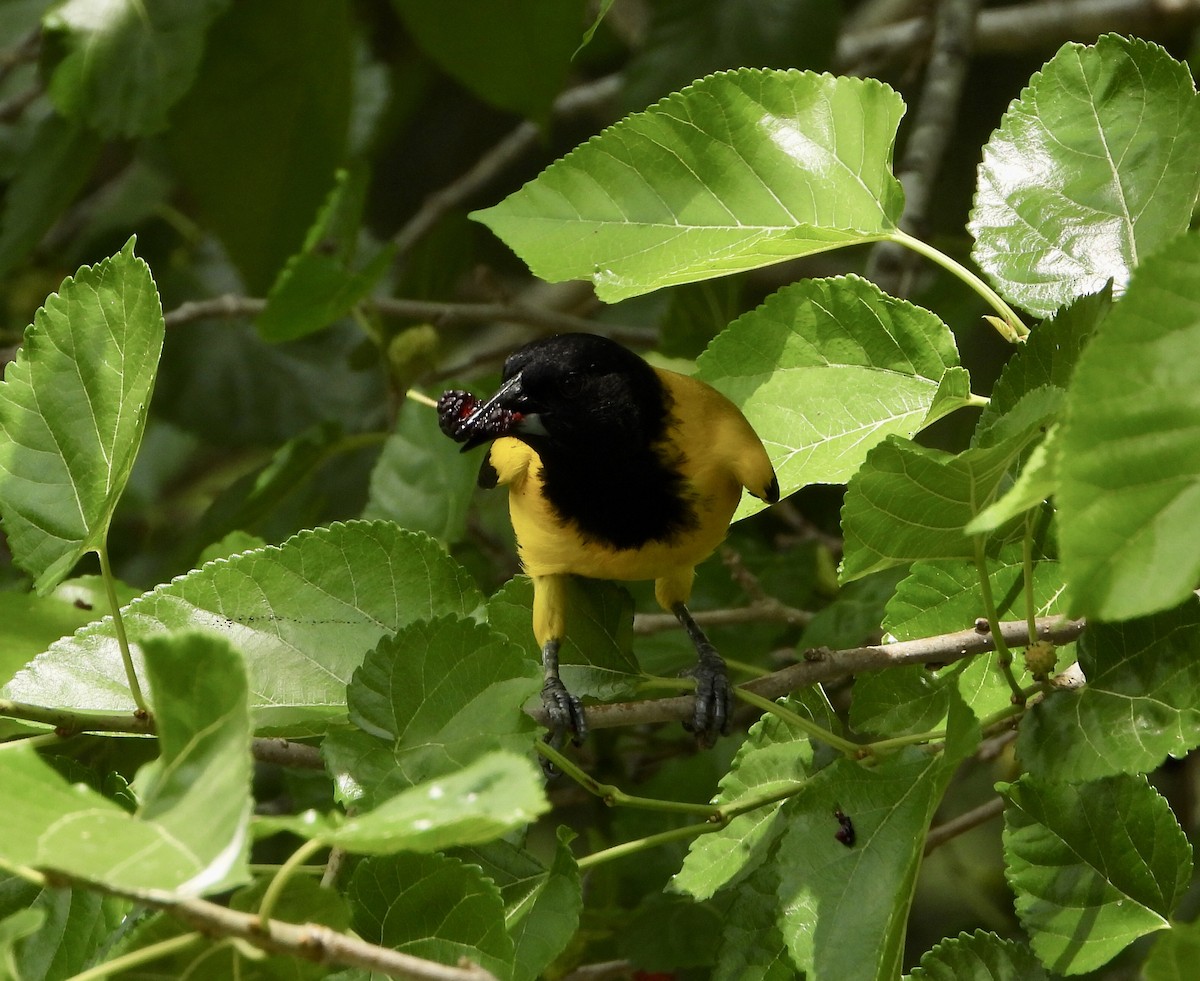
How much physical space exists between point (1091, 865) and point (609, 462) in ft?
3.16

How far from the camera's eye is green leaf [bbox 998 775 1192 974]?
1.41 metres

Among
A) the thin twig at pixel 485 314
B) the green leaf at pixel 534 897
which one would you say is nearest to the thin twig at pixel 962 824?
the green leaf at pixel 534 897

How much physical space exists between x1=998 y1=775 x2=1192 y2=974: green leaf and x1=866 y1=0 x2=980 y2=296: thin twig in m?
1.69

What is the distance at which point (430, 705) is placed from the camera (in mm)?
1376

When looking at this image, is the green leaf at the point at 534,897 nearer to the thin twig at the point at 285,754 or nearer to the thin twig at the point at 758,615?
the thin twig at the point at 285,754

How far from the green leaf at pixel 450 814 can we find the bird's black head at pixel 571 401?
1.02m

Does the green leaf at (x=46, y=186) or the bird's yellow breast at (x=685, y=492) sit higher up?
the green leaf at (x=46, y=186)

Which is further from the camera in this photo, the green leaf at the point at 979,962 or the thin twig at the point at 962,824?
the thin twig at the point at 962,824

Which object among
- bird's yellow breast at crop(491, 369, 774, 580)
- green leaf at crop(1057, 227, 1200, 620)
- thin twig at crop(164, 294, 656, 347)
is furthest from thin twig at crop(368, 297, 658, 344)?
green leaf at crop(1057, 227, 1200, 620)

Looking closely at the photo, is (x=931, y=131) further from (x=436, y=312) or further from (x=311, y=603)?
→ (x=311, y=603)

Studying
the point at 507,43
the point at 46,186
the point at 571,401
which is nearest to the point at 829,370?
the point at 571,401

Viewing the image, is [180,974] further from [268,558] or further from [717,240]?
[717,240]

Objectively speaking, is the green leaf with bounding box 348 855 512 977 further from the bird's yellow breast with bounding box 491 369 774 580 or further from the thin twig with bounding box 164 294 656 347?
the thin twig with bounding box 164 294 656 347

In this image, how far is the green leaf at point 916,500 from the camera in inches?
49.4
